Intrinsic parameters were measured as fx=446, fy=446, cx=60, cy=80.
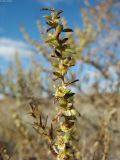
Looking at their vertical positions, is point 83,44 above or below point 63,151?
above

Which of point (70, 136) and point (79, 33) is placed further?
point (79, 33)

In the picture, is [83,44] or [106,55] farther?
[106,55]

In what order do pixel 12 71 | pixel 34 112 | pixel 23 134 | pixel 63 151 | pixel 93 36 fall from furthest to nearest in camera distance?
pixel 12 71 < pixel 93 36 < pixel 23 134 < pixel 34 112 < pixel 63 151

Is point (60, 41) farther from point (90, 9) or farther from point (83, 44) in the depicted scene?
point (90, 9)

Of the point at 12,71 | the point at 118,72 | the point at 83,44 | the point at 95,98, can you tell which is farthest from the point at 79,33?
the point at 12,71

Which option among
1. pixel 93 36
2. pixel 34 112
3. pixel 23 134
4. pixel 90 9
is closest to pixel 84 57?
pixel 93 36

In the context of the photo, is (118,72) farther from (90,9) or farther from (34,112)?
(34,112)

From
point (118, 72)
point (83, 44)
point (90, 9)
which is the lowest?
point (118, 72)

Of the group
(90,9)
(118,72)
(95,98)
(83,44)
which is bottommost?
(95,98)

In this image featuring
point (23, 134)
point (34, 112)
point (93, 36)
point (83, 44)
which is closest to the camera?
point (34, 112)
